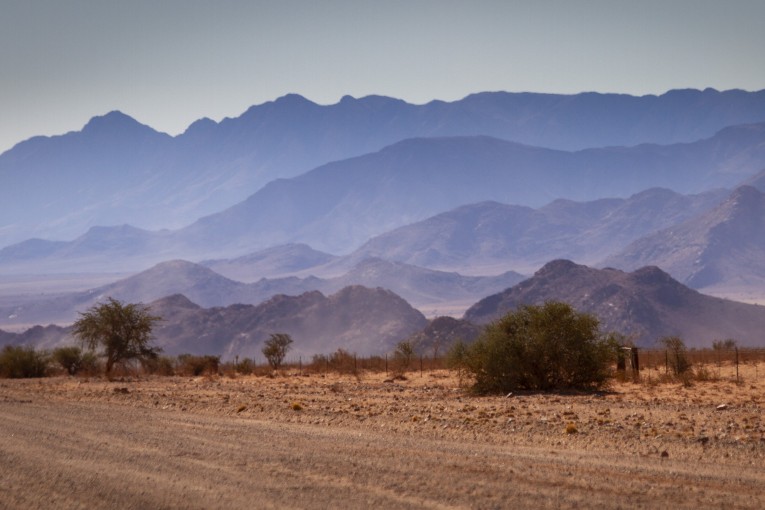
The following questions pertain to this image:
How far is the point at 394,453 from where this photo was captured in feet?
45.4

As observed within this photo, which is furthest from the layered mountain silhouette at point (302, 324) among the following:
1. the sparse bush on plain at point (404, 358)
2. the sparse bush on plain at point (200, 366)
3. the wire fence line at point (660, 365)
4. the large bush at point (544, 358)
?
the large bush at point (544, 358)

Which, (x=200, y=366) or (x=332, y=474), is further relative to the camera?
(x=200, y=366)

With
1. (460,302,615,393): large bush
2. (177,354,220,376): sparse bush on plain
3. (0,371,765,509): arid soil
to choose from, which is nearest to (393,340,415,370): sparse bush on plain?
(177,354,220,376): sparse bush on plain

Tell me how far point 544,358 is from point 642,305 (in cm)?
9475

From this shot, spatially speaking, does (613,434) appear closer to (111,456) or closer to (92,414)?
(111,456)

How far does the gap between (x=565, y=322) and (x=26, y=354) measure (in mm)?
29566

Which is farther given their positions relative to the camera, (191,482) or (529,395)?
(529,395)

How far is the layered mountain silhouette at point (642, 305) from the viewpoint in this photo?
111 metres

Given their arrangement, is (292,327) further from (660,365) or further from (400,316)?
(660,365)

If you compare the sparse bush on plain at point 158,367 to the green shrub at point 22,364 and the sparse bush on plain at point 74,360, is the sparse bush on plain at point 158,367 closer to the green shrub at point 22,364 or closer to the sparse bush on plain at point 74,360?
the sparse bush on plain at point 74,360

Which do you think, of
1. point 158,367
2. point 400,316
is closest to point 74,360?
point 158,367

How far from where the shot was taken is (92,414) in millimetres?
20469

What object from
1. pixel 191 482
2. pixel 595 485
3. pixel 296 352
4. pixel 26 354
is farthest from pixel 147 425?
pixel 296 352

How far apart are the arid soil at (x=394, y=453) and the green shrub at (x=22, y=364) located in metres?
21.3
